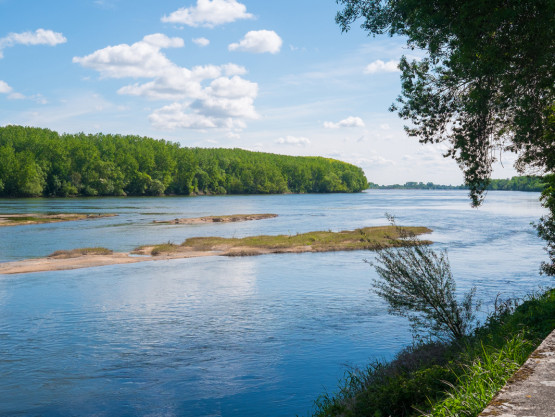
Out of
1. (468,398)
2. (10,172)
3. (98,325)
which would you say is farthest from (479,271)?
(10,172)

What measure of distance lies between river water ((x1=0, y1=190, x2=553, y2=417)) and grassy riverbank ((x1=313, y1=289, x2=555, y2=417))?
2320mm

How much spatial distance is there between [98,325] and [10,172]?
114460 millimetres

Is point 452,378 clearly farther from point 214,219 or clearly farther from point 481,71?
point 214,219

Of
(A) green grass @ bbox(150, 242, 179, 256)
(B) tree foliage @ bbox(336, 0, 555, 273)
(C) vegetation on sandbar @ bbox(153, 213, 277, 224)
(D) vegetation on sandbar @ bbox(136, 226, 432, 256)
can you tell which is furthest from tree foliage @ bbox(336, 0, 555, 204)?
(C) vegetation on sandbar @ bbox(153, 213, 277, 224)

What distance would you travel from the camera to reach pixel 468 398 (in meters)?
6.04

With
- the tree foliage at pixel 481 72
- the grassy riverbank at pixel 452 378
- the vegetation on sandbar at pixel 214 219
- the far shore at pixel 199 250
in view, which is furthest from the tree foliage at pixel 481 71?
the vegetation on sandbar at pixel 214 219

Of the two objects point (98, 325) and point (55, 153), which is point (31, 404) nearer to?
point (98, 325)

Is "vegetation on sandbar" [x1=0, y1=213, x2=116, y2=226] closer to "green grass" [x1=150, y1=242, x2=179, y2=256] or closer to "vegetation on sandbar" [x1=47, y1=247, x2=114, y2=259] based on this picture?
"vegetation on sandbar" [x1=47, y1=247, x2=114, y2=259]

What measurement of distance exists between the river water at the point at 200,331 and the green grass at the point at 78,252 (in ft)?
6.90

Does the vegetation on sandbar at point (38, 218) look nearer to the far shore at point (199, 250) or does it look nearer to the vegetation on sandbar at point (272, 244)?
the far shore at point (199, 250)

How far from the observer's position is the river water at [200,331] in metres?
12.1

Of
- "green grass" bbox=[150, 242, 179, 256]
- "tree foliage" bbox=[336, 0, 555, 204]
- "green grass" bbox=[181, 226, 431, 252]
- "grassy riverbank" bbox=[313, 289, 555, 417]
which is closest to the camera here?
"grassy riverbank" bbox=[313, 289, 555, 417]

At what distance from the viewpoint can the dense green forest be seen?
121 m

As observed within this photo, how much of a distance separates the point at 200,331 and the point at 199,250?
20930mm
